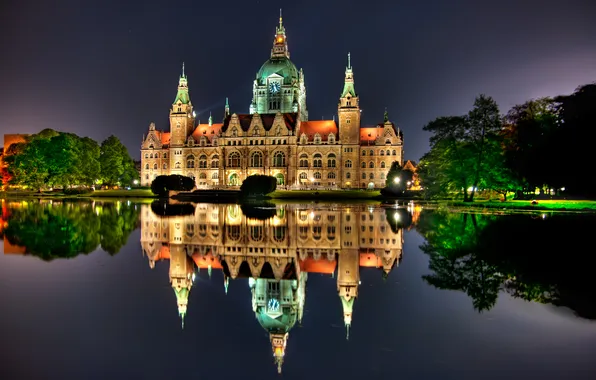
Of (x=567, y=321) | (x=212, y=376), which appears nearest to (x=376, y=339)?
(x=212, y=376)

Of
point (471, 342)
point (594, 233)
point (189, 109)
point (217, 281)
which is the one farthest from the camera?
point (189, 109)

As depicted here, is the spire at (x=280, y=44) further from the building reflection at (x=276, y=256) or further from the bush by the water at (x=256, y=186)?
the building reflection at (x=276, y=256)

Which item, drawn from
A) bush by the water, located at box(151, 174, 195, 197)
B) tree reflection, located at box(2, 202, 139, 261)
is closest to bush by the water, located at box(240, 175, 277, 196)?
bush by the water, located at box(151, 174, 195, 197)

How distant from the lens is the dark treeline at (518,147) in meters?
36.0

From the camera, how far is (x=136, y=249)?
15.9 meters

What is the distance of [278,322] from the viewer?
7.86 meters

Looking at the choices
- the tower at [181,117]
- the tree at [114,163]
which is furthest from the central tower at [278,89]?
the tree at [114,163]

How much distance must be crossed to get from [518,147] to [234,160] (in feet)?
224

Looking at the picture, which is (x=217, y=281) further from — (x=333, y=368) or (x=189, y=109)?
(x=189, y=109)

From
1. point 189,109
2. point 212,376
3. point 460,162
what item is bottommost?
point 212,376

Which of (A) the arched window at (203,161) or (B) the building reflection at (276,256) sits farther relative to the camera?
(A) the arched window at (203,161)

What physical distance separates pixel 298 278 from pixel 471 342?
204 inches

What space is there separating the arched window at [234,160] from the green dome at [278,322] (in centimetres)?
9486

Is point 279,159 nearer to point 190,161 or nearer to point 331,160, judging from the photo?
point 331,160
